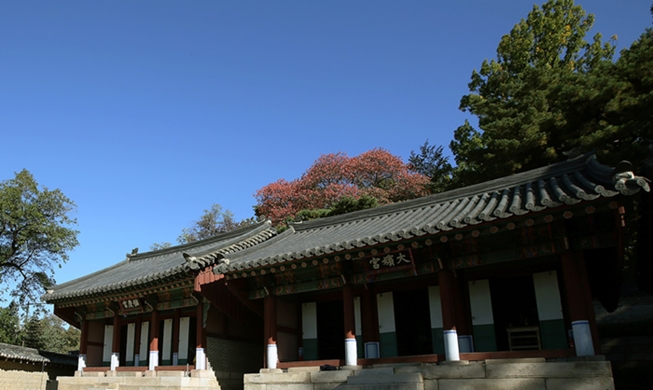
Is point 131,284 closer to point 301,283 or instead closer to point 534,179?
point 301,283

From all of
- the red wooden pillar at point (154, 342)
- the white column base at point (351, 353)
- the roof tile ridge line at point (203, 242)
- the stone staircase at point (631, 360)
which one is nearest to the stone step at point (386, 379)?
the white column base at point (351, 353)

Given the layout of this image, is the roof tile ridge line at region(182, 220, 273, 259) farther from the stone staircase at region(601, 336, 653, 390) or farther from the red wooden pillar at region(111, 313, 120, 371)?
the stone staircase at region(601, 336, 653, 390)

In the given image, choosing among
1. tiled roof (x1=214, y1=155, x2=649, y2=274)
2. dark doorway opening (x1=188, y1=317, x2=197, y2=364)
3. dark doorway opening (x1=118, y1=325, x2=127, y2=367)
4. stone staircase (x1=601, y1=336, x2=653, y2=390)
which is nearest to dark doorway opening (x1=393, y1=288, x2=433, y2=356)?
tiled roof (x1=214, y1=155, x2=649, y2=274)

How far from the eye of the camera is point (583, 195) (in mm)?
8180

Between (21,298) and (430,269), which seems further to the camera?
(21,298)

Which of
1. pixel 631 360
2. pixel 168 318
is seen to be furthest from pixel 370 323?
pixel 631 360

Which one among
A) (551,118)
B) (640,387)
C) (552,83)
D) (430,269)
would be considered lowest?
Answer: (640,387)

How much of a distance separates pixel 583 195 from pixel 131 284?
1238 cm

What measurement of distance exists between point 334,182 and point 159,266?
1795 centimetres

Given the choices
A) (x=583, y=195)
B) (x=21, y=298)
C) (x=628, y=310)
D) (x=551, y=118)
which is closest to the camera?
(x=583, y=195)

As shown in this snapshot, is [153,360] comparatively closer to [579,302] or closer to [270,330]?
[270,330]

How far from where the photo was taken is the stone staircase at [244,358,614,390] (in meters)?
8.39

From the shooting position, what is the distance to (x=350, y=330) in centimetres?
1170

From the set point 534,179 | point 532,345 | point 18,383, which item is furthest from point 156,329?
point 534,179
